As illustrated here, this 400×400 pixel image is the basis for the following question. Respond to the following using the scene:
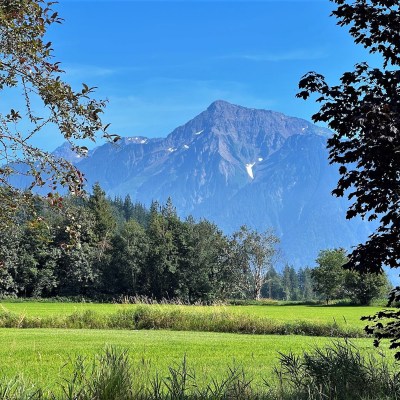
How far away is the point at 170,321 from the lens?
2822 cm

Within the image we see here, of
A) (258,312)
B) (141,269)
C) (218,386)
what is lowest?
(258,312)

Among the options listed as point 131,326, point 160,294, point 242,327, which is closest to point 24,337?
point 131,326

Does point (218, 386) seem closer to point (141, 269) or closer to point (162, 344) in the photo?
point (162, 344)

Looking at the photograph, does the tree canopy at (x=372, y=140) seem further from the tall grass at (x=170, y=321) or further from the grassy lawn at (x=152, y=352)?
the tall grass at (x=170, y=321)

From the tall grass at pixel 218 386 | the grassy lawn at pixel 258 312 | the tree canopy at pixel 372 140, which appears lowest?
the grassy lawn at pixel 258 312

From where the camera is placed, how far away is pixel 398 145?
17.5 feet

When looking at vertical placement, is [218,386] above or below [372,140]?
below

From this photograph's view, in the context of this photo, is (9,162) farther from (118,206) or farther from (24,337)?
(118,206)

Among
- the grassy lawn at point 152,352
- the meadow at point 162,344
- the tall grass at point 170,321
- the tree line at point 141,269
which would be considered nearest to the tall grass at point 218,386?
the meadow at point 162,344

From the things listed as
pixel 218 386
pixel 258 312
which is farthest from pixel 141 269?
pixel 218 386

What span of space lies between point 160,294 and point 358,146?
74.5 metres

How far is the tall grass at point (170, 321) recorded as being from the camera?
27172 millimetres

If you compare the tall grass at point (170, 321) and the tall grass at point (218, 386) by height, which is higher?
the tall grass at point (218, 386)

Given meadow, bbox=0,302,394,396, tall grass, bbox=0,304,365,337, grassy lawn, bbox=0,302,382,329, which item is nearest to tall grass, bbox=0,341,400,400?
meadow, bbox=0,302,394,396
